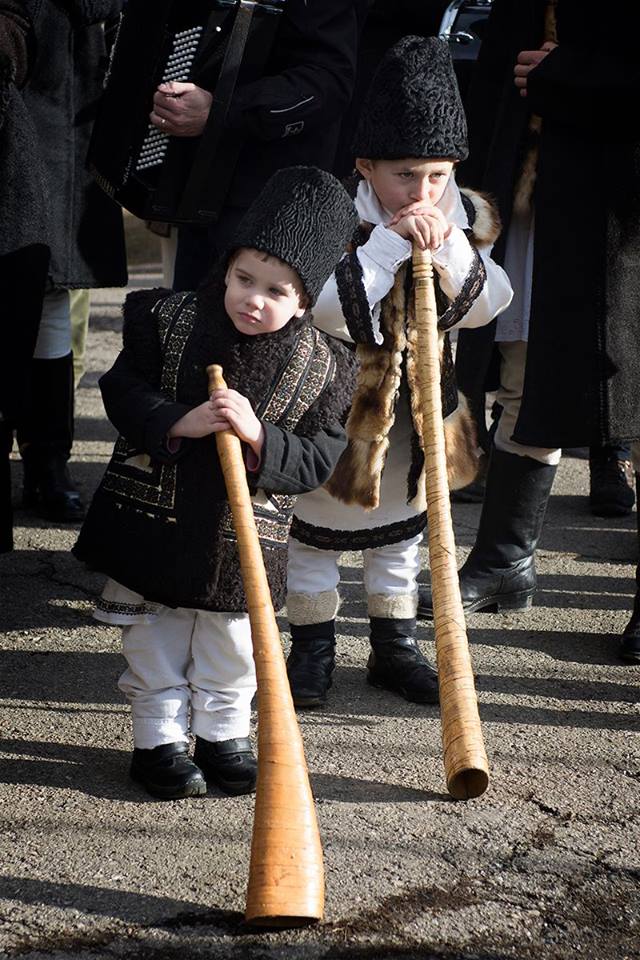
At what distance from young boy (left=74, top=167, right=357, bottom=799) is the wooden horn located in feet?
0.35

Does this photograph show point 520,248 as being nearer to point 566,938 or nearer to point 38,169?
point 38,169

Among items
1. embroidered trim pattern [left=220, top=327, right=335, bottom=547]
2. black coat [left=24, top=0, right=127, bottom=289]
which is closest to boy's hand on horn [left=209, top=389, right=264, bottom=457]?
embroidered trim pattern [left=220, top=327, right=335, bottom=547]

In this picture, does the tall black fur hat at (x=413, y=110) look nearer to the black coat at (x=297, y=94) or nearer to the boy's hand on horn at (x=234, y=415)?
the black coat at (x=297, y=94)

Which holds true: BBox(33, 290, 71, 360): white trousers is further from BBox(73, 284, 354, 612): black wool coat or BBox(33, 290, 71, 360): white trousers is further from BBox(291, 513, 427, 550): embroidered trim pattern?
BBox(73, 284, 354, 612): black wool coat

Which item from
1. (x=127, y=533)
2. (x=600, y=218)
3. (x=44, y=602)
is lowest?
(x=44, y=602)

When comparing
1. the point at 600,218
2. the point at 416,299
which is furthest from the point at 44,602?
the point at 600,218

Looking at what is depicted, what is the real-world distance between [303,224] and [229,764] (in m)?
1.07

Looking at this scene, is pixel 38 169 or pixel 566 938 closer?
pixel 566 938

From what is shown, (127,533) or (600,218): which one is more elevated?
(600,218)

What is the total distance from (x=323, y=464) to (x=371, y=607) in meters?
0.78

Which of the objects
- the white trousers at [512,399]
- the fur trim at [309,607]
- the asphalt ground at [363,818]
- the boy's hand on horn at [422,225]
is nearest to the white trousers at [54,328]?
the asphalt ground at [363,818]

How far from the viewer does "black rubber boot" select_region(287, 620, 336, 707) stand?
3.24 meters

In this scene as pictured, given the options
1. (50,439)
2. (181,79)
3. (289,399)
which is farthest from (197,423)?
(50,439)

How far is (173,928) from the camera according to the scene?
7.39ft
